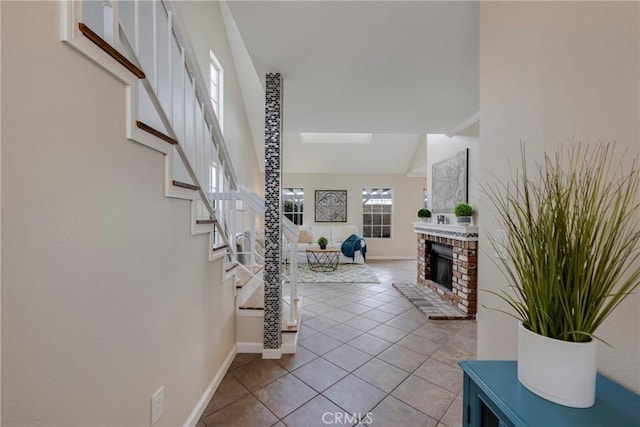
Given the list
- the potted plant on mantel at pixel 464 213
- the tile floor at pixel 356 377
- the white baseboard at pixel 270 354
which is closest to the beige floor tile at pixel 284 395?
the tile floor at pixel 356 377

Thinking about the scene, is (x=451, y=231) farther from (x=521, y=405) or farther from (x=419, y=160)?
(x=419, y=160)

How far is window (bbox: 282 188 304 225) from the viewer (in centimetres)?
766

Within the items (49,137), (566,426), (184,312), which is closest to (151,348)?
(184,312)

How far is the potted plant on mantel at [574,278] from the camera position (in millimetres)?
717

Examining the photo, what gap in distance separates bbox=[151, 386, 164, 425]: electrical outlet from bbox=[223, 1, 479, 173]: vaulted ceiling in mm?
2075

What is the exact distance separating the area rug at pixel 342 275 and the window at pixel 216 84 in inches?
124

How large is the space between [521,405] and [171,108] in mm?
1776

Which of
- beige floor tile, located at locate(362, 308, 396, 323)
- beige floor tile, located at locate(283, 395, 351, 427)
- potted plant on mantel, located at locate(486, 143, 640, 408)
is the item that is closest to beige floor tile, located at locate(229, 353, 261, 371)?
beige floor tile, located at locate(283, 395, 351, 427)

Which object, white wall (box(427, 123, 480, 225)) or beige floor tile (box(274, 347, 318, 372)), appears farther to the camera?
white wall (box(427, 123, 480, 225))

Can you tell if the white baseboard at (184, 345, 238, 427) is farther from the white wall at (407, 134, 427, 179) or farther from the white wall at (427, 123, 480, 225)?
the white wall at (407, 134, 427, 179)

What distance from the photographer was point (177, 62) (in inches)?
128

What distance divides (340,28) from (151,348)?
6.75 ft

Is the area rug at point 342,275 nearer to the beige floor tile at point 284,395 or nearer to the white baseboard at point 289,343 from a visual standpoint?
the white baseboard at point 289,343

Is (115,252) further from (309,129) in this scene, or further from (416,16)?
(309,129)
